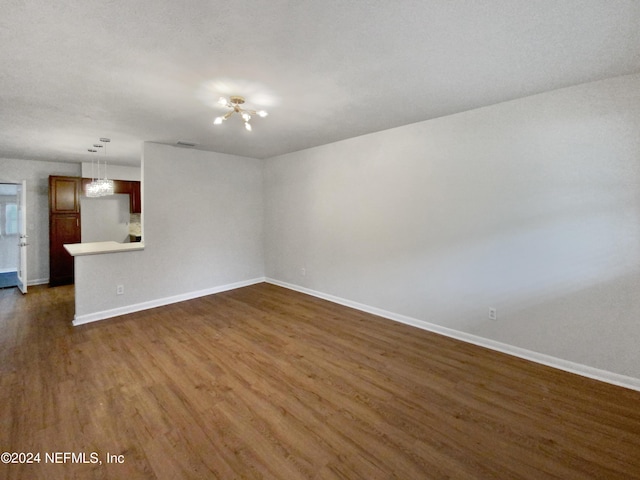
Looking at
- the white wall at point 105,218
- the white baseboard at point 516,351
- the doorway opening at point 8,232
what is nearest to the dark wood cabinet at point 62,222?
the white wall at point 105,218

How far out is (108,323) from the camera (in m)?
3.85

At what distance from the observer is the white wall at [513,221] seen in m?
2.42

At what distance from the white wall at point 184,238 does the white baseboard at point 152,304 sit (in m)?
0.01

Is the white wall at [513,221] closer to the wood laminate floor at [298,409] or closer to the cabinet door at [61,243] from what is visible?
the wood laminate floor at [298,409]

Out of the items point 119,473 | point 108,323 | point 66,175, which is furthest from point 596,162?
point 66,175

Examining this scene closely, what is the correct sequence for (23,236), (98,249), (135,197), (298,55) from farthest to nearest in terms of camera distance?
1. (135,197)
2. (23,236)
3. (98,249)
4. (298,55)

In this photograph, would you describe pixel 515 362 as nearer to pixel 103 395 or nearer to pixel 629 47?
pixel 629 47

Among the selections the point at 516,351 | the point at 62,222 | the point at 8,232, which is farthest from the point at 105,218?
the point at 516,351

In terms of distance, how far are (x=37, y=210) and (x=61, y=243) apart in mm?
821

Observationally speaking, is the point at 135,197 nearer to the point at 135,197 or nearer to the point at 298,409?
the point at 135,197

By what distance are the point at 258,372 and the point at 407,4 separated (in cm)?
292

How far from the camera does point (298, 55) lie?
200cm

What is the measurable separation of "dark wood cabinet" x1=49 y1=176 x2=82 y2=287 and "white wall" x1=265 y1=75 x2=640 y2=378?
546 centimetres

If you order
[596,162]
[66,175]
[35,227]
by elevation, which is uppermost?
[66,175]
